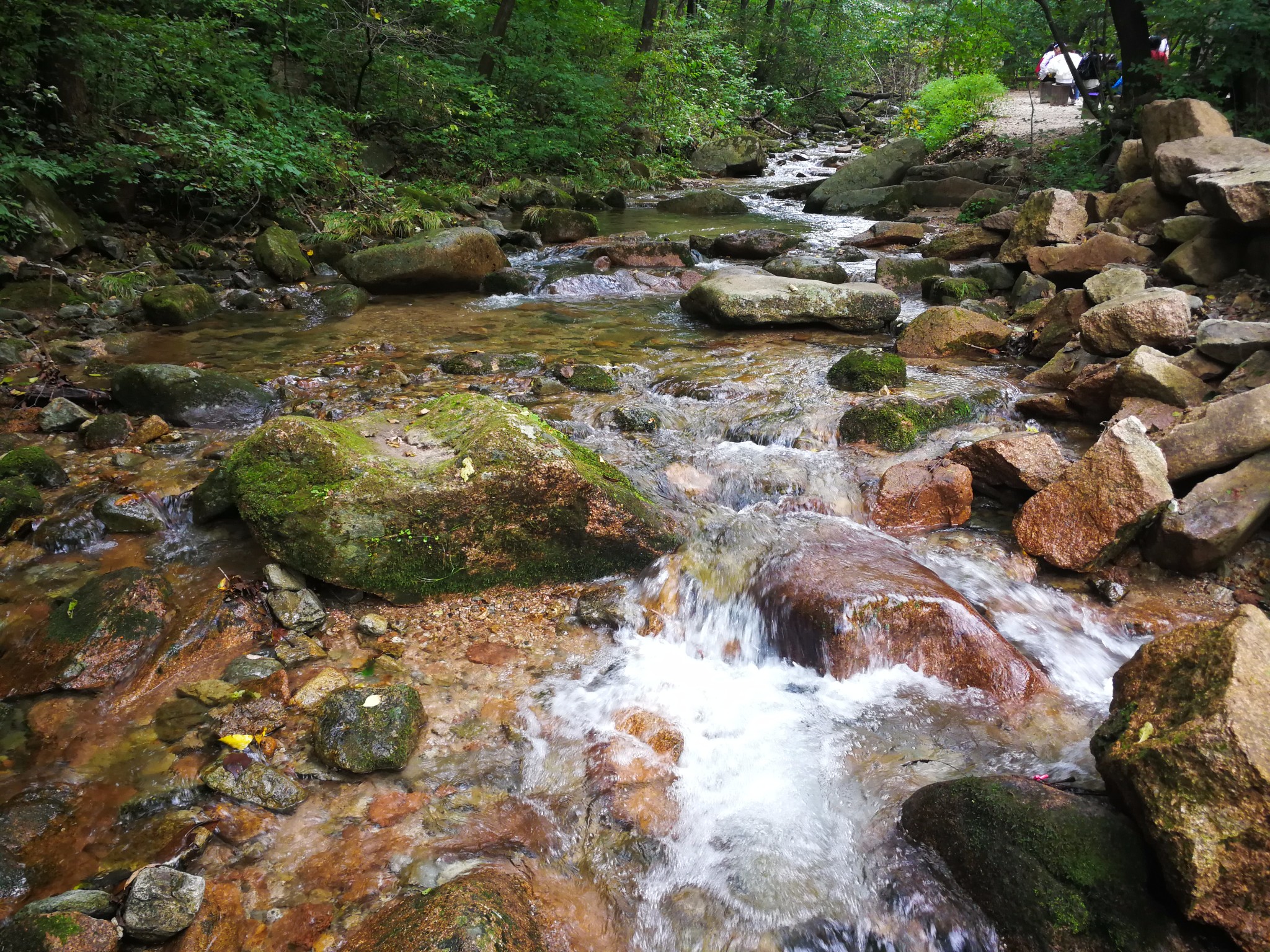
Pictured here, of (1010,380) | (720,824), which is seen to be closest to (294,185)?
(1010,380)

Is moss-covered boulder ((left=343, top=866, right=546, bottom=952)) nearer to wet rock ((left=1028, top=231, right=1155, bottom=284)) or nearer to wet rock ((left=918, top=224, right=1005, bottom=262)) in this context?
wet rock ((left=1028, top=231, right=1155, bottom=284))

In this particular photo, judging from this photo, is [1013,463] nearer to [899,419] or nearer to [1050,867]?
[899,419]

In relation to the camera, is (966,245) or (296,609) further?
(966,245)

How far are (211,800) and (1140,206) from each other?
427 inches

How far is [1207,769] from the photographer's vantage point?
210cm

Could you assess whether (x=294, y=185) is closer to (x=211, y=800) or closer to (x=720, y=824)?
(x=211, y=800)

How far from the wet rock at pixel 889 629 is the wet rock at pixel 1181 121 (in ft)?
25.0

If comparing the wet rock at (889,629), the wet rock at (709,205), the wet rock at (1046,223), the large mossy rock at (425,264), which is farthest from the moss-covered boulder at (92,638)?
the wet rock at (709,205)

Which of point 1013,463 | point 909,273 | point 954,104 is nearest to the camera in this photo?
point 1013,463

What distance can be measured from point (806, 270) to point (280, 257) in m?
7.68

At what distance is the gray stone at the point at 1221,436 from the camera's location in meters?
4.23

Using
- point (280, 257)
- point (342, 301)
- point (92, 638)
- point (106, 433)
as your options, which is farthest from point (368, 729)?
point (280, 257)

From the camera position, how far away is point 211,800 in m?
2.70

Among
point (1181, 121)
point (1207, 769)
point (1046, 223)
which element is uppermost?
point (1181, 121)
